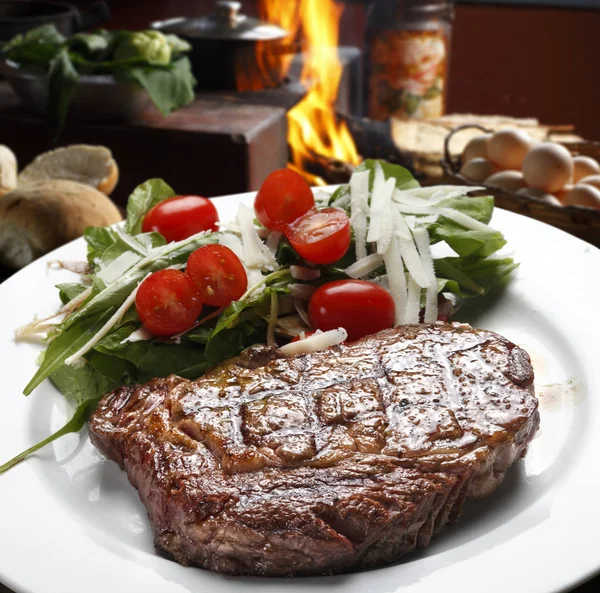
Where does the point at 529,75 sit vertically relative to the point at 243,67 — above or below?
below

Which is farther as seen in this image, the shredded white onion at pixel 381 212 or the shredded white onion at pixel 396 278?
the shredded white onion at pixel 381 212

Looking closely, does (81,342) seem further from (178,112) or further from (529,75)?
(529,75)

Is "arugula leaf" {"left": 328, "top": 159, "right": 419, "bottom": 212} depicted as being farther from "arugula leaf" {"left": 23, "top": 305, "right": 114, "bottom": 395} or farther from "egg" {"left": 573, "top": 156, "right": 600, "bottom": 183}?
"egg" {"left": 573, "top": 156, "right": 600, "bottom": 183}

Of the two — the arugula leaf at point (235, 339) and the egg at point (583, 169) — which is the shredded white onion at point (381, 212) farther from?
the egg at point (583, 169)

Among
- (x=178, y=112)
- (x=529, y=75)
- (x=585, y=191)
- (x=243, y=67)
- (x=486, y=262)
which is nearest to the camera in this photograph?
(x=486, y=262)

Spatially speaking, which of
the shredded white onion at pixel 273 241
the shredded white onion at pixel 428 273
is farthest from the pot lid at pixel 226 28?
the shredded white onion at pixel 428 273

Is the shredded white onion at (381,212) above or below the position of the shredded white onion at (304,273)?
above

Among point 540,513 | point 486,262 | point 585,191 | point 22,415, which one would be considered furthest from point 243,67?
point 540,513
